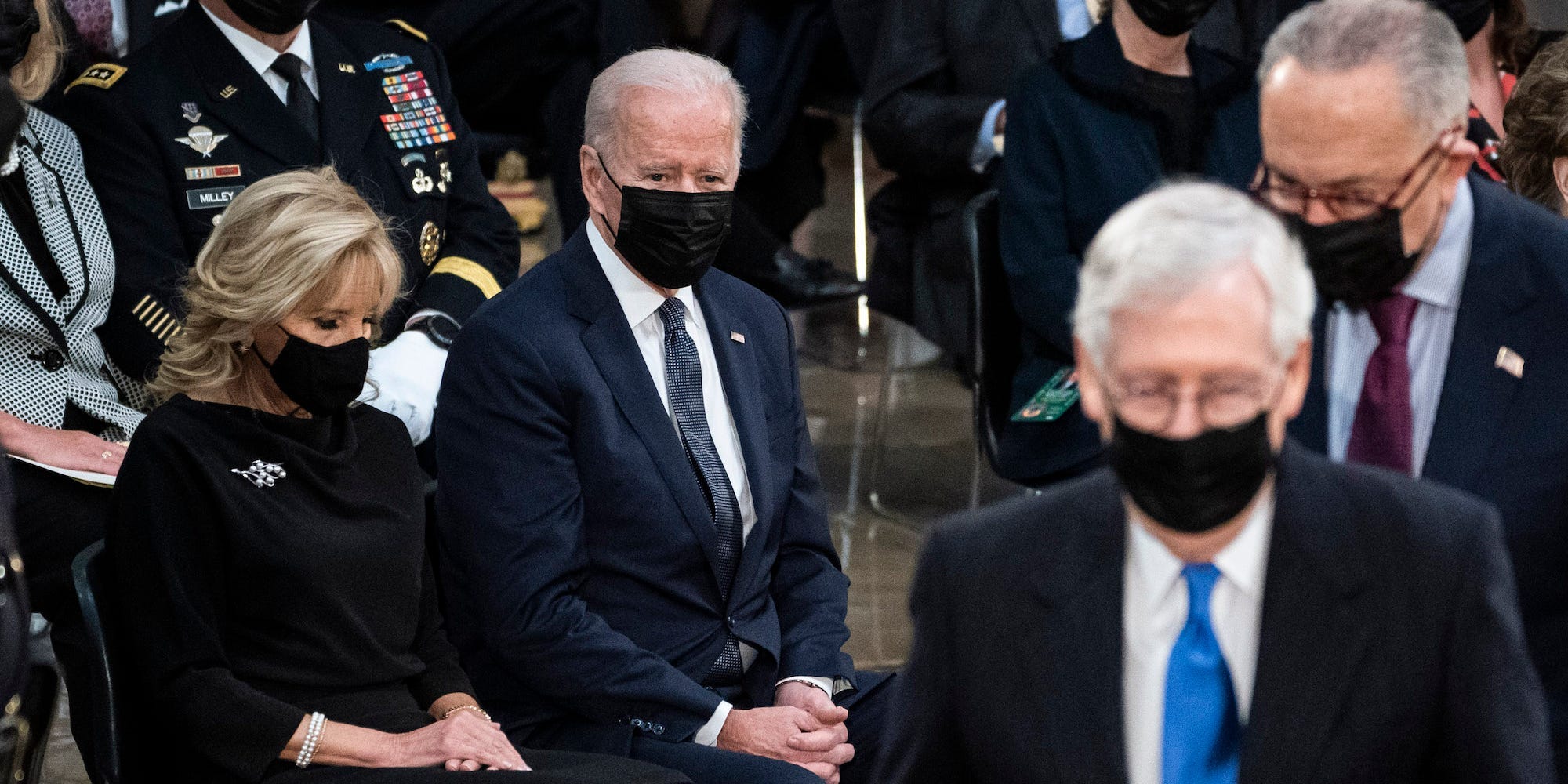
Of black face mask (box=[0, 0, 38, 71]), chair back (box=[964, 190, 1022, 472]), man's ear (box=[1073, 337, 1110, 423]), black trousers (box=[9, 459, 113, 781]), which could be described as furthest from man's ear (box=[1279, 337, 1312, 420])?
black face mask (box=[0, 0, 38, 71])

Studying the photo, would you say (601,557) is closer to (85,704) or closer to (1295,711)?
(85,704)

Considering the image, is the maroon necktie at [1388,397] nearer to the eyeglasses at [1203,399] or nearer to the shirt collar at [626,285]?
the eyeglasses at [1203,399]

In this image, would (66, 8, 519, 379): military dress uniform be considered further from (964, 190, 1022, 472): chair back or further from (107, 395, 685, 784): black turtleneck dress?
(964, 190, 1022, 472): chair back

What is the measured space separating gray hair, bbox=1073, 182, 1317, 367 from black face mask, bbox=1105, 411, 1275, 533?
0.26 feet

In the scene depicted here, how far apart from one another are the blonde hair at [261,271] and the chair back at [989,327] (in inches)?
58.9

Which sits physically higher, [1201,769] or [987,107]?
[1201,769]

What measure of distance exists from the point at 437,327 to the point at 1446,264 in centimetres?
199

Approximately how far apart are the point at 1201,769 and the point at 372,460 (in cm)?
140

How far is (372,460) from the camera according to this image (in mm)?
2646

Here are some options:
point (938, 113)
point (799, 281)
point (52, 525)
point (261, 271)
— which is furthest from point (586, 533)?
point (799, 281)

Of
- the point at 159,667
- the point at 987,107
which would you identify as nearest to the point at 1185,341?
the point at 159,667

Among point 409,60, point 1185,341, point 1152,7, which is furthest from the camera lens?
point 409,60

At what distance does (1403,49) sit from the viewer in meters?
2.03

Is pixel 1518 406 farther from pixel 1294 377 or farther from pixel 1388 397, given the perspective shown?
pixel 1294 377
